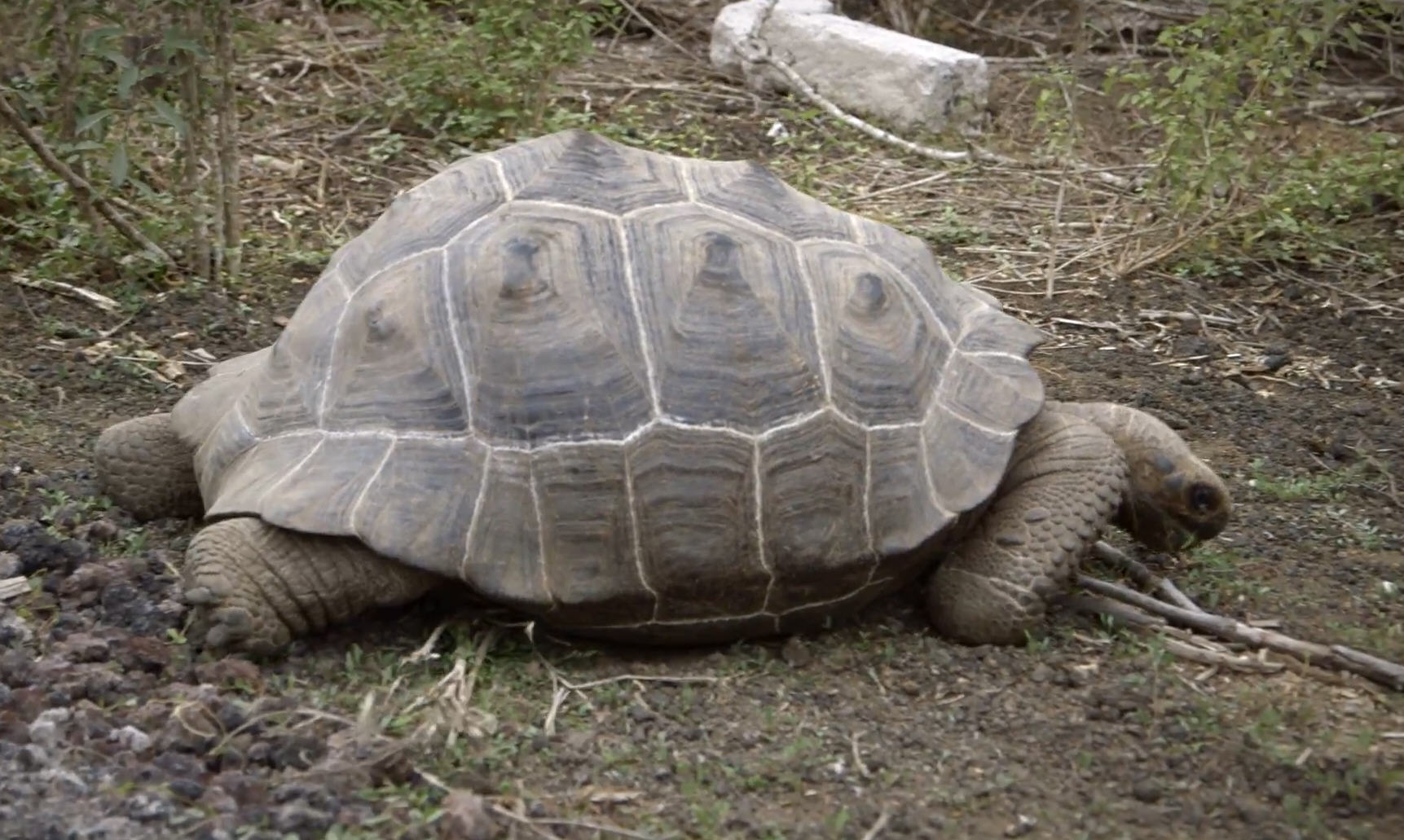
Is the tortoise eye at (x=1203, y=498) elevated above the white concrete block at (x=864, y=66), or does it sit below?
below

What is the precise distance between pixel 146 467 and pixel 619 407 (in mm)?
1376

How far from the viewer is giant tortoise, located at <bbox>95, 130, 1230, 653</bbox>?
145 inches

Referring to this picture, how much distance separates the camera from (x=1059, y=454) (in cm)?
421

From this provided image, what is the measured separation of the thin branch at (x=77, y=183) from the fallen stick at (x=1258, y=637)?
11.5 ft

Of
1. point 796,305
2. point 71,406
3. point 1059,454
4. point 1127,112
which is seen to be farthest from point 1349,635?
point 1127,112

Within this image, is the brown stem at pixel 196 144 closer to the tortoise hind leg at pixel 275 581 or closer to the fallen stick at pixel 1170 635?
the tortoise hind leg at pixel 275 581

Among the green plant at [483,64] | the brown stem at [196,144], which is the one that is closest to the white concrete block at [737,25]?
the green plant at [483,64]

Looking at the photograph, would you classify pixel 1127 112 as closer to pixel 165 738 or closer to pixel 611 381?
pixel 611 381

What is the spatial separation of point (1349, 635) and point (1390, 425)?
5.34ft

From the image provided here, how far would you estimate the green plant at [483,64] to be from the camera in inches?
282

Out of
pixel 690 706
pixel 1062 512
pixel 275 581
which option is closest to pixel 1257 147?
pixel 1062 512

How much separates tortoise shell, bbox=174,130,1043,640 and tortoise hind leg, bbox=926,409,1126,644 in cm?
14

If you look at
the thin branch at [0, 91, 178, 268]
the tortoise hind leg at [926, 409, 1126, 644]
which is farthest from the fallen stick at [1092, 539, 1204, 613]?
the thin branch at [0, 91, 178, 268]

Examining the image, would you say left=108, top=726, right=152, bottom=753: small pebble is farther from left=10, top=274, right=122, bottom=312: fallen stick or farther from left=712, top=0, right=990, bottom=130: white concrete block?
left=712, top=0, right=990, bottom=130: white concrete block
